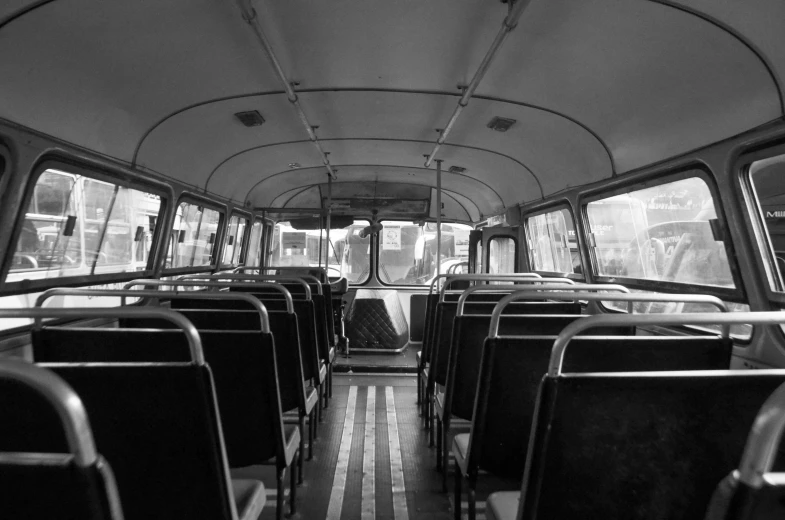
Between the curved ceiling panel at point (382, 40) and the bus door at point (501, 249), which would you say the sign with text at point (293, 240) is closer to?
the bus door at point (501, 249)

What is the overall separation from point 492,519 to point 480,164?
4.56 meters

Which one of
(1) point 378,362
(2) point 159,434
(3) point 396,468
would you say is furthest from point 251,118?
(1) point 378,362

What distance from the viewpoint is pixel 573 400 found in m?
1.23

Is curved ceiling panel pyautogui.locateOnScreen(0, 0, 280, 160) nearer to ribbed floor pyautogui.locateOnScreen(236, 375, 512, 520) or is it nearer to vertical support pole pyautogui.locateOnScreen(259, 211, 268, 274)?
ribbed floor pyautogui.locateOnScreen(236, 375, 512, 520)

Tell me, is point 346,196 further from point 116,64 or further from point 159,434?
point 159,434

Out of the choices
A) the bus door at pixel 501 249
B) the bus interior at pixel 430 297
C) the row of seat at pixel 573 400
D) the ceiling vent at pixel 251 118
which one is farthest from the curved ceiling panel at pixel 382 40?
the bus door at pixel 501 249

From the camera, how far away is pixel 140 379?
1293 millimetres

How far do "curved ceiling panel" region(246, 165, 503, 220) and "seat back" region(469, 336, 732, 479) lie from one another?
478cm

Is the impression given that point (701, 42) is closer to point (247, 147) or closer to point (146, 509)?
point (146, 509)

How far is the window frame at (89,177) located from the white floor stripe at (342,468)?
2.30m

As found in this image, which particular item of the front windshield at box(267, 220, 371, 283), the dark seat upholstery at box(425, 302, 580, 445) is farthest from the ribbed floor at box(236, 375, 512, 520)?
Result: the front windshield at box(267, 220, 371, 283)

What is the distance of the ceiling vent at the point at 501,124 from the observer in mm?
3990

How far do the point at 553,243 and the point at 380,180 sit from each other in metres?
2.94

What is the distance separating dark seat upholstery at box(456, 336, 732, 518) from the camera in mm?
1879
